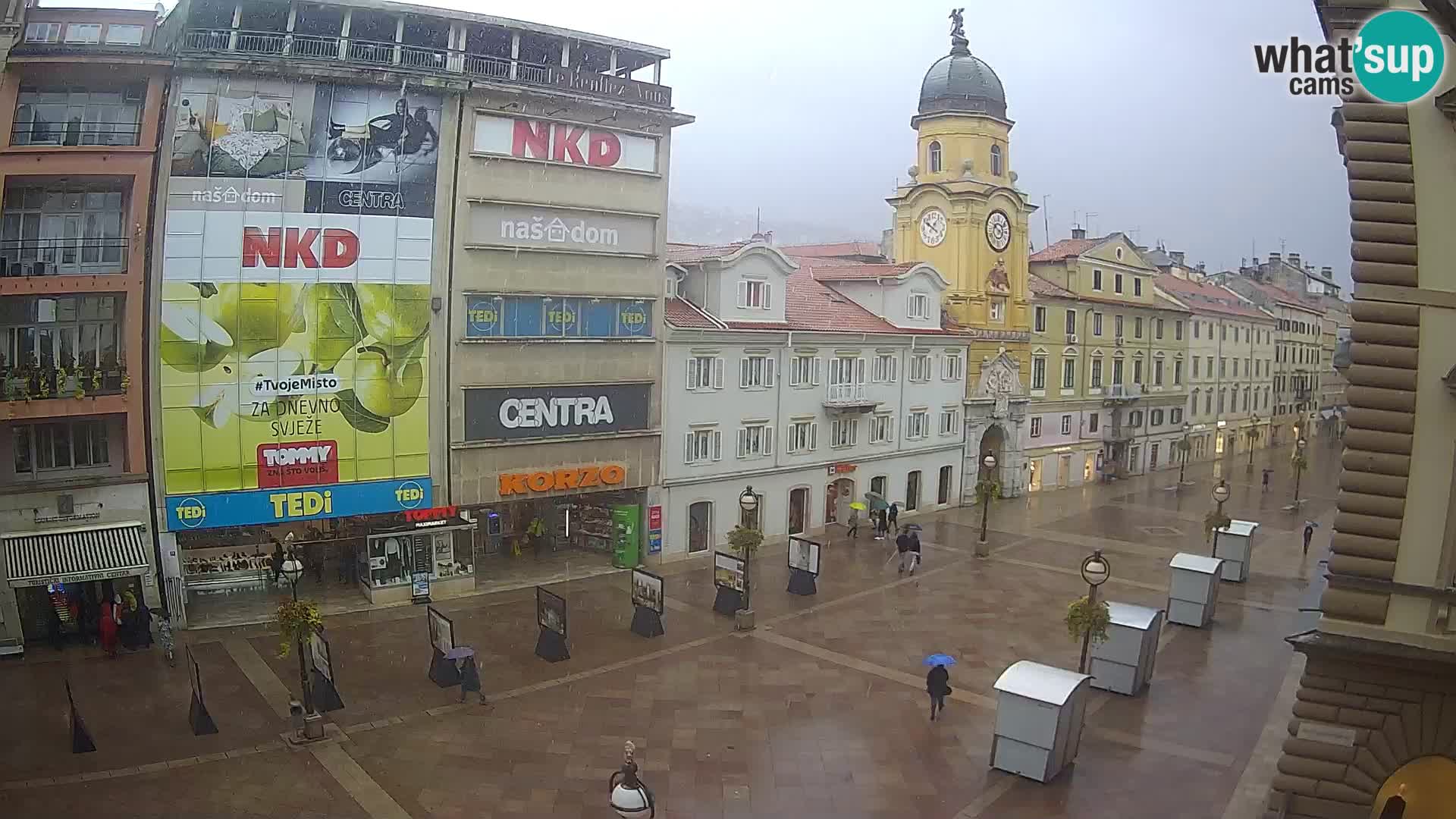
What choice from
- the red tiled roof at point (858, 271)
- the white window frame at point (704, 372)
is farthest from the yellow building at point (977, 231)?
the white window frame at point (704, 372)

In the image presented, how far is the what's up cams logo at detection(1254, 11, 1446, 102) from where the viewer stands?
39.5 ft

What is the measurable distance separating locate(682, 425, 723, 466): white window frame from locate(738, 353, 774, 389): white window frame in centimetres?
211

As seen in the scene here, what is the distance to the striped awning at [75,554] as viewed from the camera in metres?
21.5

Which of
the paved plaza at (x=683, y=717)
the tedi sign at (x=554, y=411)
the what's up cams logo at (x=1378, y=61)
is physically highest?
the what's up cams logo at (x=1378, y=61)

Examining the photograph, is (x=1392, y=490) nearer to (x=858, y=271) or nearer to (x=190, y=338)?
(x=190, y=338)

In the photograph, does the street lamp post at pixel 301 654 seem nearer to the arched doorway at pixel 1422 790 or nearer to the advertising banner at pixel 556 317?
the advertising banner at pixel 556 317

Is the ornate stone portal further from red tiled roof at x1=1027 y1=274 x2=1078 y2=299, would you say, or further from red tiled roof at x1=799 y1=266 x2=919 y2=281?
red tiled roof at x1=799 y1=266 x2=919 y2=281

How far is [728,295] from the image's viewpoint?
34.4 m

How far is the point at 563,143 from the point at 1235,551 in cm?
2419

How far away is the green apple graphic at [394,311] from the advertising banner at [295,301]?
0.03 m

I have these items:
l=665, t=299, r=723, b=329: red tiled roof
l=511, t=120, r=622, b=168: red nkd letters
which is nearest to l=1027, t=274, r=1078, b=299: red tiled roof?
l=665, t=299, r=723, b=329: red tiled roof

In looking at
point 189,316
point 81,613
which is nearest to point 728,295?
point 189,316

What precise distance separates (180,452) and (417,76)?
11128 mm

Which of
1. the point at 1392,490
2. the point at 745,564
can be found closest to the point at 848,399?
the point at 745,564
